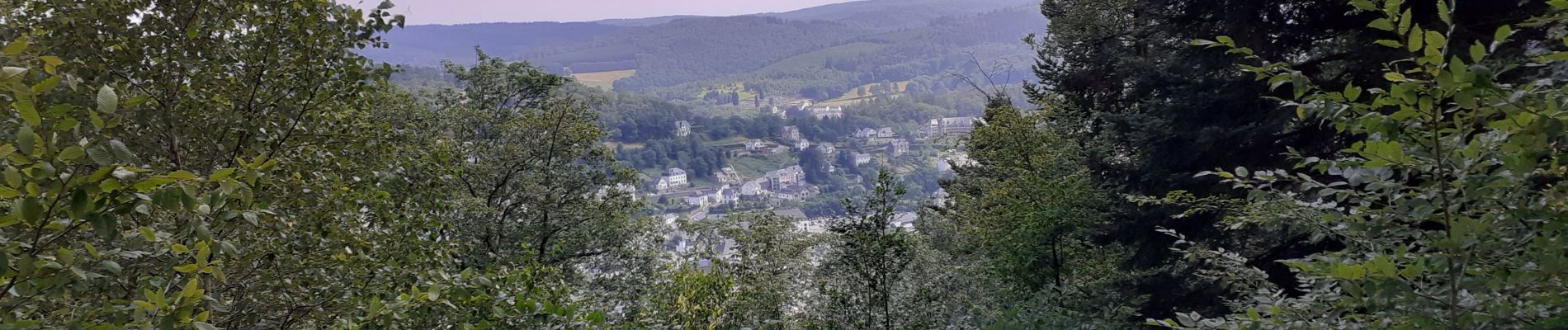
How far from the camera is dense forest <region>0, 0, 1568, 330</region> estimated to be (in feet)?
6.89

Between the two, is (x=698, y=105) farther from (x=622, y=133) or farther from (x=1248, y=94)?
(x=1248, y=94)

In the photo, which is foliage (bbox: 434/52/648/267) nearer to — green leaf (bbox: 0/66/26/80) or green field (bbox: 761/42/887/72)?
green leaf (bbox: 0/66/26/80)

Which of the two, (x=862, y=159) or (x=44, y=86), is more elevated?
(x=44, y=86)

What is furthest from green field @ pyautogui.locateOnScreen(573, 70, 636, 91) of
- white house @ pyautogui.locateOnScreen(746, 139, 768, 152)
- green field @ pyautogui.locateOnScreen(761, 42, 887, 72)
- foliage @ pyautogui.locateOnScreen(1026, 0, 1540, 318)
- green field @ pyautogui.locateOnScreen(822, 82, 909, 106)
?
foliage @ pyautogui.locateOnScreen(1026, 0, 1540, 318)

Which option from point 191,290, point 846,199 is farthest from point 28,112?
point 846,199

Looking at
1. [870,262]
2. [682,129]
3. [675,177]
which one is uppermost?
[870,262]

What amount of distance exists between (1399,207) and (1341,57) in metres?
5.26

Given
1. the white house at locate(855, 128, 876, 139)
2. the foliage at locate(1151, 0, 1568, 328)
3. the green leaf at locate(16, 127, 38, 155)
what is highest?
the green leaf at locate(16, 127, 38, 155)

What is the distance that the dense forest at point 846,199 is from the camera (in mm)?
Result: 2100

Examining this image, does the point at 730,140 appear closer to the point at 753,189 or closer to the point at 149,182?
the point at 753,189

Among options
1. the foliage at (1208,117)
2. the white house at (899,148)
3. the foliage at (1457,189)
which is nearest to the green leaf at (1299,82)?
the foliage at (1457,189)


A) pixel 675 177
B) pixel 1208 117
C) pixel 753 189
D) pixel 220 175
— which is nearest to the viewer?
pixel 220 175

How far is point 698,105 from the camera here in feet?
431

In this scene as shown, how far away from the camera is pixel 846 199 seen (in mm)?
8594
